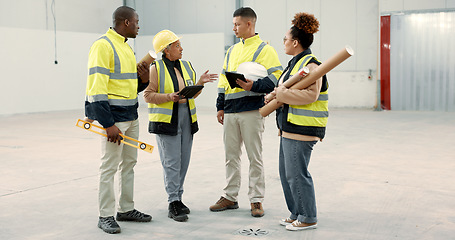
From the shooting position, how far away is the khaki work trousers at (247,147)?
4008 mm

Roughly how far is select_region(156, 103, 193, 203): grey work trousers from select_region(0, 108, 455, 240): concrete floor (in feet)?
0.88

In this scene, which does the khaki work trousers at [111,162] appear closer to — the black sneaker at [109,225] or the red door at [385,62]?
the black sneaker at [109,225]

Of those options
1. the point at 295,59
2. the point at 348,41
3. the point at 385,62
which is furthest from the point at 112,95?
the point at 348,41

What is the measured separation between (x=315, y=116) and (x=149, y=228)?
1.56 metres

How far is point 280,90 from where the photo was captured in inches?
133

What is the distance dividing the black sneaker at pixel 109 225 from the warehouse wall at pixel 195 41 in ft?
37.4

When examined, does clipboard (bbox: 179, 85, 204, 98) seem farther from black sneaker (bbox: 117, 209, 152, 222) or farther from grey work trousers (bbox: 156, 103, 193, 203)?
Answer: black sneaker (bbox: 117, 209, 152, 222)

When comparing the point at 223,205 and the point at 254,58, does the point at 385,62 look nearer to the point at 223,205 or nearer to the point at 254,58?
the point at 254,58

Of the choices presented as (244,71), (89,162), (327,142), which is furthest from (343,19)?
(244,71)

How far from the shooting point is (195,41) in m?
16.3

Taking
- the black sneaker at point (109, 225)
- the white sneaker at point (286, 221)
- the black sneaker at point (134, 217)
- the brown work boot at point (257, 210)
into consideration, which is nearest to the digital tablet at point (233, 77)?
the brown work boot at point (257, 210)

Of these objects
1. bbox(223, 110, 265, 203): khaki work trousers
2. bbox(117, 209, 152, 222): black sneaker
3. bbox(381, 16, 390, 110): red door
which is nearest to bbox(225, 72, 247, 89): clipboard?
bbox(223, 110, 265, 203): khaki work trousers

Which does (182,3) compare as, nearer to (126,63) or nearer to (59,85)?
(59,85)

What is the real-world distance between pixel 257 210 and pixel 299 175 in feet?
2.19
